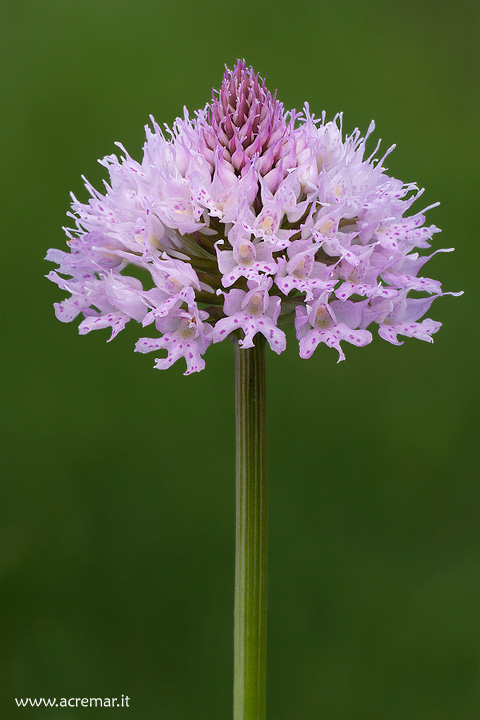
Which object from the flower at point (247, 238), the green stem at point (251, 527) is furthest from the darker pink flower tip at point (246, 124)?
the green stem at point (251, 527)

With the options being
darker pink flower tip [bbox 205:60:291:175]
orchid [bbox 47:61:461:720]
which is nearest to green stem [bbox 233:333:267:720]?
orchid [bbox 47:61:461:720]

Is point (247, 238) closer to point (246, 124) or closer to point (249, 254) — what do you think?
Answer: point (249, 254)

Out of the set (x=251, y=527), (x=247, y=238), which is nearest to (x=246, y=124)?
(x=247, y=238)

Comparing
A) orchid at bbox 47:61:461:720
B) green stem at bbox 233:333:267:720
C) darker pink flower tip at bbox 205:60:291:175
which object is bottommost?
green stem at bbox 233:333:267:720

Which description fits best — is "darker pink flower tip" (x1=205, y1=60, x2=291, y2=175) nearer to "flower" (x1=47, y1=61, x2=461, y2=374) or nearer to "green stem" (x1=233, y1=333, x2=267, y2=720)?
"flower" (x1=47, y1=61, x2=461, y2=374)

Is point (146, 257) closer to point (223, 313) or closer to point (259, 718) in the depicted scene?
point (223, 313)

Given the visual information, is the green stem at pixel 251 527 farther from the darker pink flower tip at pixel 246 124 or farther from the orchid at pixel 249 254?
the darker pink flower tip at pixel 246 124
